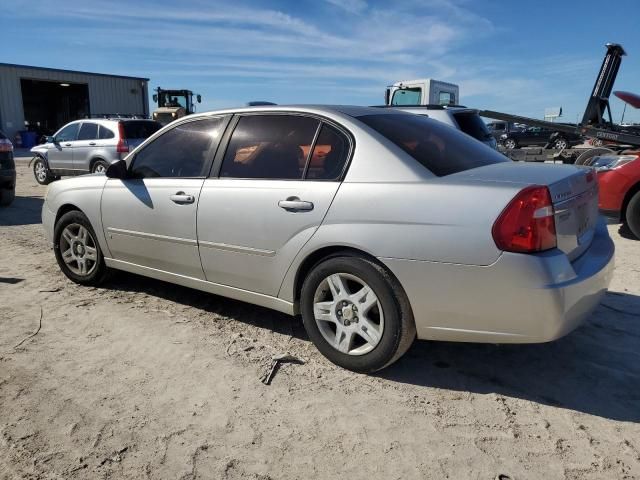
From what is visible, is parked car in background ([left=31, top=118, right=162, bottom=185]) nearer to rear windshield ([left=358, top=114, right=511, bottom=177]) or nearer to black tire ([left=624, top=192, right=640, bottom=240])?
rear windshield ([left=358, top=114, right=511, bottom=177])

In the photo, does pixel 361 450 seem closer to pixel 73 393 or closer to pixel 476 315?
pixel 476 315

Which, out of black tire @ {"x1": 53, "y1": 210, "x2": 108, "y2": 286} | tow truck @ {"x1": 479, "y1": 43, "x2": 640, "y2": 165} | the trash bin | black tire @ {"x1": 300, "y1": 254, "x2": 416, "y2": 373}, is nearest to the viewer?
black tire @ {"x1": 300, "y1": 254, "x2": 416, "y2": 373}

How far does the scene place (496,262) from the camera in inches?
101

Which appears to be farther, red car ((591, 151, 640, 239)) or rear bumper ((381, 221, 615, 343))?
red car ((591, 151, 640, 239))

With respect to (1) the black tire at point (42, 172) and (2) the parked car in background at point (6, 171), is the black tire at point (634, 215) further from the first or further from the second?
(1) the black tire at point (42, 172)

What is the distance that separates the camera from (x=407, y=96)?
15.6m

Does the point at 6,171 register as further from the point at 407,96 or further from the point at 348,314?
the point at 407,96

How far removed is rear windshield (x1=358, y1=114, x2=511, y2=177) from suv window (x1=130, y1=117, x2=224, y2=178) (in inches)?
47.7

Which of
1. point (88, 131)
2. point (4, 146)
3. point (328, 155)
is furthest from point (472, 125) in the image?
point (88, 131)

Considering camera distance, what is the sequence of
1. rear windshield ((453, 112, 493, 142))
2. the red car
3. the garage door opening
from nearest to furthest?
the red car → rear windshield ((453, 112, 493, 142)) → the garage door opening

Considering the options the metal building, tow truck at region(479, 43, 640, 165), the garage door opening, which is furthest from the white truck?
the garage door opening

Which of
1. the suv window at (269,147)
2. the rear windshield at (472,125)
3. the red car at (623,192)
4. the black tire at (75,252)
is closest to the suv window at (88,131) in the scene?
the black tire at (75,252)

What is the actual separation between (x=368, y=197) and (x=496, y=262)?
79cm

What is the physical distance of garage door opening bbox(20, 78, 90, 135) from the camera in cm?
3817
